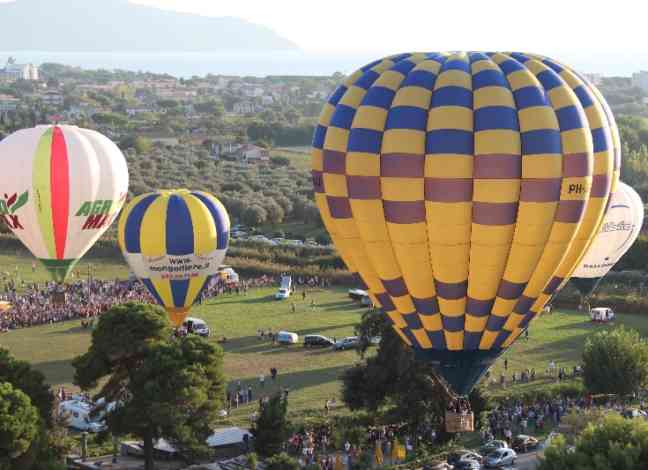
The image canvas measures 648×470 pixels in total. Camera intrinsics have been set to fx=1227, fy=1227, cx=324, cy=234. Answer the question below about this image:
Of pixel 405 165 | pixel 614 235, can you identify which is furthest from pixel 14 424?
pixel 614 235

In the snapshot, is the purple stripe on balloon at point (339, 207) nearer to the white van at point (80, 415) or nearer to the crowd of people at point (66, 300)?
the white van at point (80, 415)

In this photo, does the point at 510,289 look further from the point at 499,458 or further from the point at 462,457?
the point at 499,458

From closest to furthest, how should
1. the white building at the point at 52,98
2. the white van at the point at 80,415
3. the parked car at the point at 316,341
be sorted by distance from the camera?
the white van at the point at 80,415
the parked car at the point at 316,341
the white building at the point at 52,98

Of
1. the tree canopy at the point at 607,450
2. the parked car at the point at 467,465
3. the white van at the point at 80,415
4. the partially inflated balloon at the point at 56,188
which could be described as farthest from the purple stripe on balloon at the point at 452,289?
the partially inflated balloon at the point at 56,188

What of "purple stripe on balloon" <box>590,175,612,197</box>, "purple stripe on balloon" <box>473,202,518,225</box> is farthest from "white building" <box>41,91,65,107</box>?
"purple stripe on balloon" <box>473,202,518,225</box>

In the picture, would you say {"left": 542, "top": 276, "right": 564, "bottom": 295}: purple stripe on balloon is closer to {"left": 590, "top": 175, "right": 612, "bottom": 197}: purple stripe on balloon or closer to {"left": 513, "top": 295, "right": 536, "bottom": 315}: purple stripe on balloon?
{"left": 513, "top": 295, "right": 536, "bottom": 315}: purple stripe on balloon
